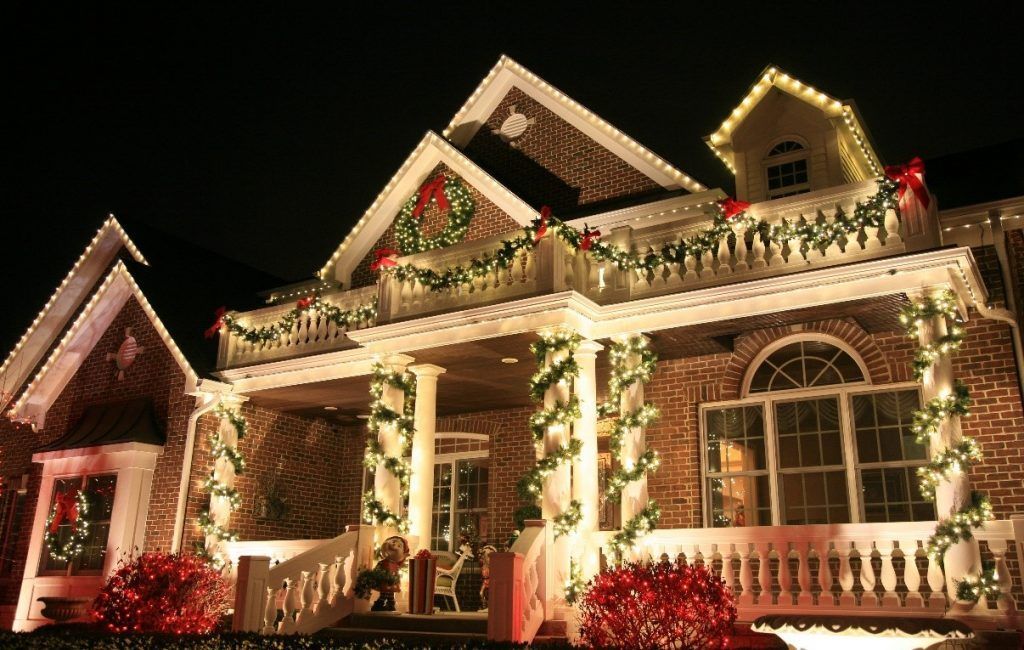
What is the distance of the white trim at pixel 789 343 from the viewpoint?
12297mm

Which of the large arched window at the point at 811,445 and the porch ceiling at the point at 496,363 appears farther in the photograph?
the large arched window at the point at 811,445

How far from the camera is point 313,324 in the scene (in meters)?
15.1

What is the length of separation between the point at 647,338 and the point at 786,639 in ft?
17.7

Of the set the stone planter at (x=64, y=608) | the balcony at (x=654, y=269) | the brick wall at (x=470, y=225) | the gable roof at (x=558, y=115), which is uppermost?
the gable roof at (x=558, y=115)

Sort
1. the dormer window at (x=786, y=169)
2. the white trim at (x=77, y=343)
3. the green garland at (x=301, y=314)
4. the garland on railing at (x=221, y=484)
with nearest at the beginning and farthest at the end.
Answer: the dormer window at (x=786, y=169) < the green garland at (x=301, y=314) < the garland on railing at (x=221, y=484) < the white trim at (x=77, y=343)

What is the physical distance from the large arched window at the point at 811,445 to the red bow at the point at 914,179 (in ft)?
9.40

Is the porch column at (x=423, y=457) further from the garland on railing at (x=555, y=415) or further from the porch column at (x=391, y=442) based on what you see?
the garland on railing at (x=555, y=415)

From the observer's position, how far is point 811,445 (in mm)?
12375

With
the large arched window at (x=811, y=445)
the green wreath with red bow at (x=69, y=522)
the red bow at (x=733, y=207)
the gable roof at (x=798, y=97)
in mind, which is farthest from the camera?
the green wreath with red bow at (x=69, y=522)

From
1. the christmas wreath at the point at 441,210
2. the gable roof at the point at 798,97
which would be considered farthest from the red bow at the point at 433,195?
the gable roof at the point at 798,97

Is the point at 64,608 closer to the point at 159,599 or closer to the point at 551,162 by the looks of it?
the point at 159,599

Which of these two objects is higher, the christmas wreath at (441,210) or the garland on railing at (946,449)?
the christmas wreath at (441,210)

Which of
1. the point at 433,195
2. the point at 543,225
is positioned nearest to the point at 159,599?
the point at 543,225

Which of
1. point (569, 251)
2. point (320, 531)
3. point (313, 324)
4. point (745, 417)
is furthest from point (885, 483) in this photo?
point (320, 531)
